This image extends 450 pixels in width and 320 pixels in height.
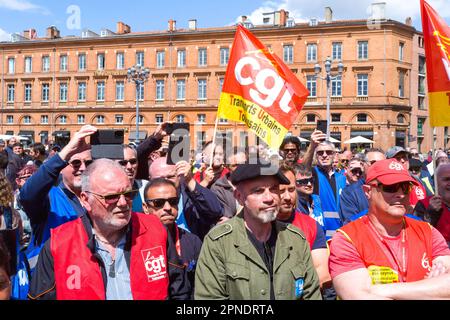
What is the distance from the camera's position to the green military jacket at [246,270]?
296 cm

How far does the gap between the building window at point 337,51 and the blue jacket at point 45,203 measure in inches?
1769

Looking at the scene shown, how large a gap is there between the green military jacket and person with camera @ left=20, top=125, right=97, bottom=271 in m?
1.17

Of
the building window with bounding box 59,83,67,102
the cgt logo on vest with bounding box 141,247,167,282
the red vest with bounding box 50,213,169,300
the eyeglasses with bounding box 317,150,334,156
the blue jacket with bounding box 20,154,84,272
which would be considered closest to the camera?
the red vest with bounding box 50,213,169,300

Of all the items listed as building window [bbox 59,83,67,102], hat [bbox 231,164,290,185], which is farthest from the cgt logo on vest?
building window [bbox 59,83,67,102]

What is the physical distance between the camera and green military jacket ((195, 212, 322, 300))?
296cm

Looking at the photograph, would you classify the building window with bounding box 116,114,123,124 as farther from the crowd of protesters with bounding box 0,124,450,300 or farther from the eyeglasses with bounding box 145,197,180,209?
the crowd of protesters with bounding box 0,124,450,300

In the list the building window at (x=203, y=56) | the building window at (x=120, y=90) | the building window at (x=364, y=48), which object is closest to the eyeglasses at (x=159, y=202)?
the building window at (x=364, y=48)

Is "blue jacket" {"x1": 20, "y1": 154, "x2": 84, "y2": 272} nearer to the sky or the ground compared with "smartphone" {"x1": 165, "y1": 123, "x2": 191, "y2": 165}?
nearer to the ground

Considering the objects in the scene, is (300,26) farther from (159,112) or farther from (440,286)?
(440,286)

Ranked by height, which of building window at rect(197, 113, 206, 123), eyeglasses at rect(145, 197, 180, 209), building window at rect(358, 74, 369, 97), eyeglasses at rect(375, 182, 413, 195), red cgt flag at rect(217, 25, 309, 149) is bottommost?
eyeglasses at rect(145, 197, 180, 209)

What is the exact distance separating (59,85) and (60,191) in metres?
54.3

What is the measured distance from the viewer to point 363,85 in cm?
4597

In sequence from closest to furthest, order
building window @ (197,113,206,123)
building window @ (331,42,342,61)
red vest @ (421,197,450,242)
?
red vest @ (421,197,450,242) → building window @ (331,42,342,61) → building window @ (197,113,206,123)
